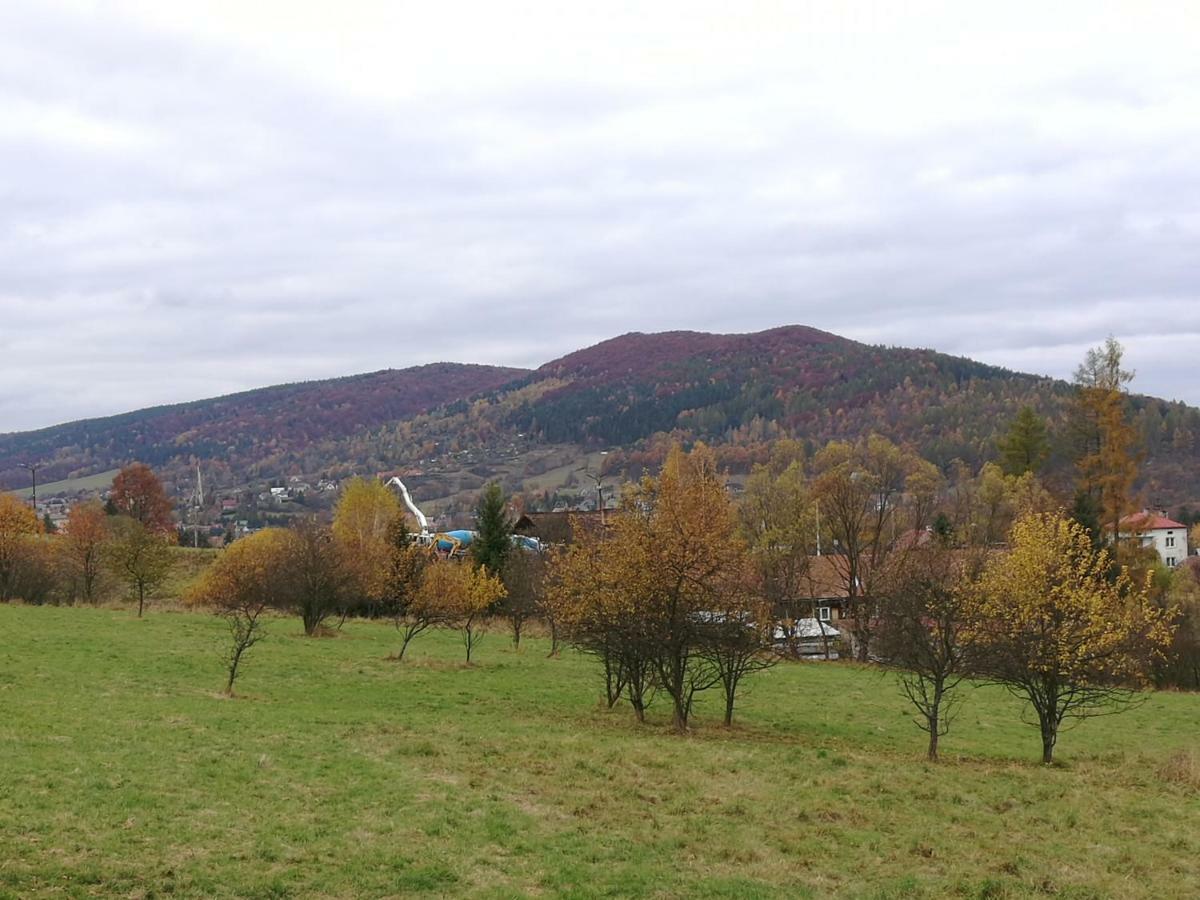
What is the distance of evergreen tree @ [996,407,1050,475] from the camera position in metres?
67.8

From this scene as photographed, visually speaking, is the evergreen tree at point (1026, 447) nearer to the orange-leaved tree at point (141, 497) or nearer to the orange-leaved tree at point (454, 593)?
the orange-leaved tree at point (454, 593)

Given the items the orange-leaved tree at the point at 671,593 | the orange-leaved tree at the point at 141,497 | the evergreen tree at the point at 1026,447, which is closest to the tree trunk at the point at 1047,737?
the orange-leaved tree at the point at 671,593

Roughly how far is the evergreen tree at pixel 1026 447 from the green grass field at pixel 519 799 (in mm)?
41327

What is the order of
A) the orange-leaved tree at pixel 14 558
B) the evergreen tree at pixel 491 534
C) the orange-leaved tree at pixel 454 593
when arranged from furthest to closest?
the evergreen tree at pixel 491 534 → the orange-leaved tree at pixel 14 558 → the orange-leaved tree at pixel 454 593

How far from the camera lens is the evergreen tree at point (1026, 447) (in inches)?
2667

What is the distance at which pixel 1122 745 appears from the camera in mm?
27781

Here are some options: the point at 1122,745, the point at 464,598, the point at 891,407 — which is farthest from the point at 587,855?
the point at 891,407

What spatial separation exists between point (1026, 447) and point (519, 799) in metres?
61.2

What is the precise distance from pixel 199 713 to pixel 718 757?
1122 cm

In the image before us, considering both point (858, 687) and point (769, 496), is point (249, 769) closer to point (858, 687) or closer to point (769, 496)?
point (858, 687)

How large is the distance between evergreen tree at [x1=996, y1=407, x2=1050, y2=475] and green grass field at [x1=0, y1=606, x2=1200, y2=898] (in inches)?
1627

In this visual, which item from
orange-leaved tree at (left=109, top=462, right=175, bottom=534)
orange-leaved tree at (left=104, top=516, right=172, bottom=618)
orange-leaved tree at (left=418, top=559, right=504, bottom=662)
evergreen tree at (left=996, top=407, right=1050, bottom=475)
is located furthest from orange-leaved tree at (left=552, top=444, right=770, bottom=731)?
orange-leaved tree at (left=109, top=462, right=175, bottom=534)

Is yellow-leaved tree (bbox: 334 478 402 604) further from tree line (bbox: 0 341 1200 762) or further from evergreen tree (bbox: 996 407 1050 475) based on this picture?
evergreen tree (bbox: 996 407 1050 475)

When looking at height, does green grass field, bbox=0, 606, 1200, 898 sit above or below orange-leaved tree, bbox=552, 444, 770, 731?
below
